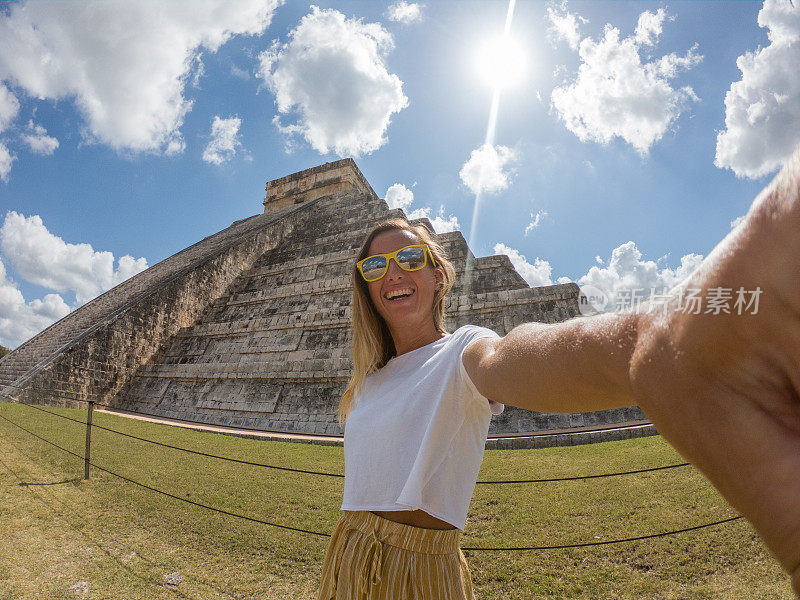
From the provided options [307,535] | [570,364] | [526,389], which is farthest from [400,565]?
[307,535]

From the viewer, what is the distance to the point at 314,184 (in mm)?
21266

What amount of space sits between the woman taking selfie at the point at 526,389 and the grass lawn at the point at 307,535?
6.32ft

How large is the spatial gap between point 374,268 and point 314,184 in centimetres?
2109

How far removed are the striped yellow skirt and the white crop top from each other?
7cm

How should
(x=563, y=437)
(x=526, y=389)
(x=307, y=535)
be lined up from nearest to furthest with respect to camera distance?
(x=526, y=389)
(x=307, y=535)
(x=563, y=437)

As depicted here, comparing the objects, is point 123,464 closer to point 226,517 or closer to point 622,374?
point 226,517

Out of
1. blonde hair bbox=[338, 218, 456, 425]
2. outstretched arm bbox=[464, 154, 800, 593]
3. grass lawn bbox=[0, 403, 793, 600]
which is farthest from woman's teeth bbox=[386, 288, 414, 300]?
grass lawn bbox=[0, 403, 793, 600]

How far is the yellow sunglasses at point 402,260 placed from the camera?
1.42 meters

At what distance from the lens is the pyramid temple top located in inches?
802

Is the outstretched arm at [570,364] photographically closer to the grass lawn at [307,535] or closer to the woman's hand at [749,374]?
the woman's hand at [749,374]

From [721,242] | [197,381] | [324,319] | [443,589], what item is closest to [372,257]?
[443,589]

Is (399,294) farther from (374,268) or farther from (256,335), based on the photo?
(256,335)

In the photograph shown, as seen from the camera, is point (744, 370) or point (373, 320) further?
point (373, 320)

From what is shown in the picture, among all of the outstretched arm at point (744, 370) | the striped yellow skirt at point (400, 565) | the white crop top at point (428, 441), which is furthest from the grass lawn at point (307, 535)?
the outstretched arm at point (744, 370)
